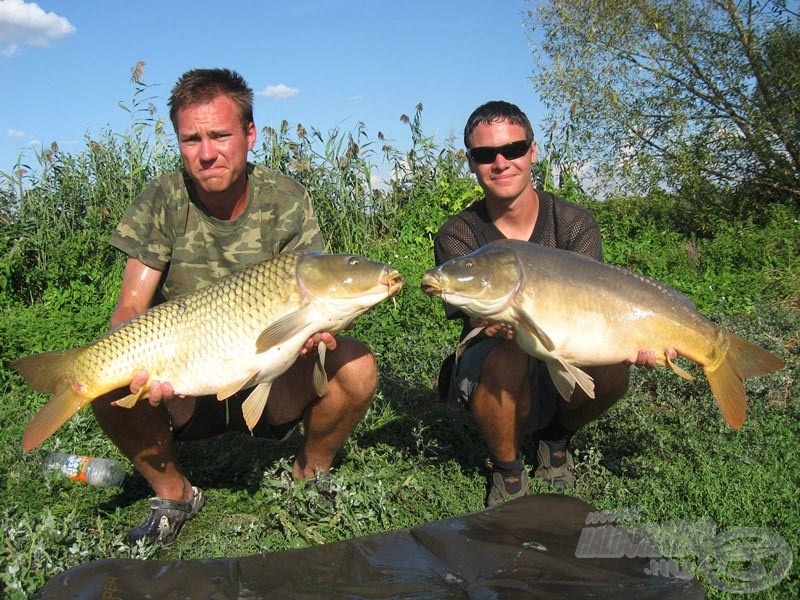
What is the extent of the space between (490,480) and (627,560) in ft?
2.94

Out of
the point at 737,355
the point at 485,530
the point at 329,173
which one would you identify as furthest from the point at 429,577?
the point at 329,173

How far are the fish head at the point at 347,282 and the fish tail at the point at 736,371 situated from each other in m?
1.07

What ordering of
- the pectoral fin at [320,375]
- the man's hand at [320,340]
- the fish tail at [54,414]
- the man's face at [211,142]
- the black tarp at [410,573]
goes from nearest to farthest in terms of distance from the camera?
the black tarp at [410,573] → the fish tail at [54,414] → the man's hand at [320,340] → the pectoral fin at [320,375] → the man's face at [211,142]

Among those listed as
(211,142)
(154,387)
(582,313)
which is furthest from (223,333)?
(582,313)

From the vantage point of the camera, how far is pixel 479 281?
7.71 feet

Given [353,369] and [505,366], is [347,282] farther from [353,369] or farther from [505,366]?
[505,366]

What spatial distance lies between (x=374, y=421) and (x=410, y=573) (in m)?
1.45

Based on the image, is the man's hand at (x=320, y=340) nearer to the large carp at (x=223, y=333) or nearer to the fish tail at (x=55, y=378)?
the large carp at (x=223, y=333)

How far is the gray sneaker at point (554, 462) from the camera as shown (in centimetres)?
294

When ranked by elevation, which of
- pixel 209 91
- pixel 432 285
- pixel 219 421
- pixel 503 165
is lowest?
pixel 219 421

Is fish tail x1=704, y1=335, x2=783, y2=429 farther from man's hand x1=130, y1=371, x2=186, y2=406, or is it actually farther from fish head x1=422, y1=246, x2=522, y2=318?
man's hand x1=130, y1=371, x2=186, y2=406

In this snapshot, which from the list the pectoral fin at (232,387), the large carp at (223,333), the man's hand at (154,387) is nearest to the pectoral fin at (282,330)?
the large carp at (223,333)

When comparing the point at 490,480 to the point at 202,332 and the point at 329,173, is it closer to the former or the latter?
the point at 202,332

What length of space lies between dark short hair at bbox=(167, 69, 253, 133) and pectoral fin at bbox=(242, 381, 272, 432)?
97 centimetres
